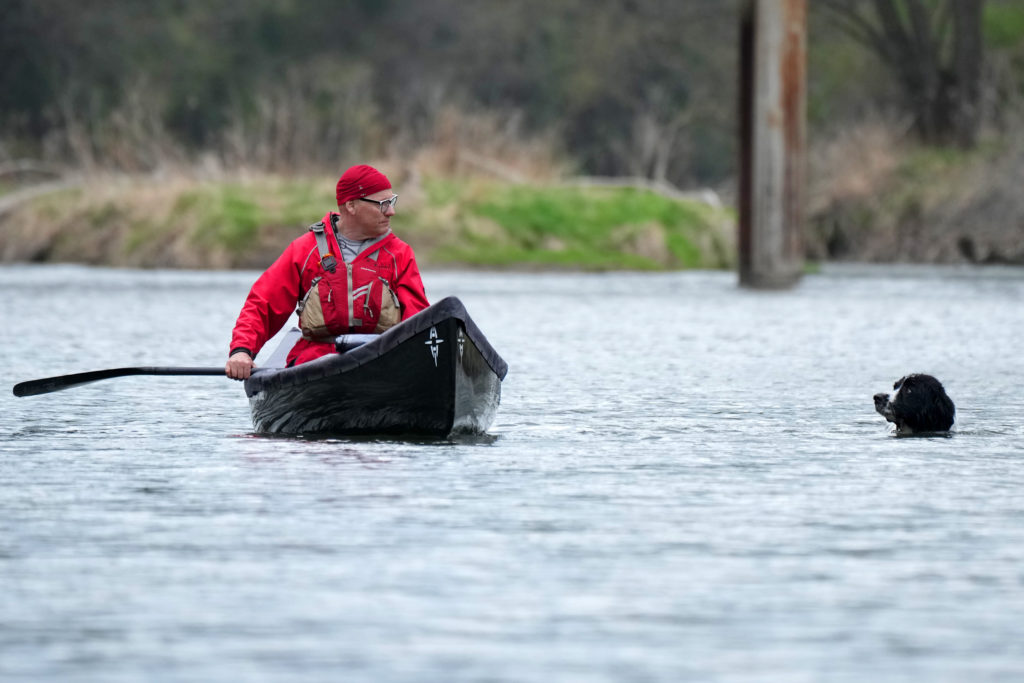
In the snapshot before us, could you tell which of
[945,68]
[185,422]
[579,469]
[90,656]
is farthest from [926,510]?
[945,68]

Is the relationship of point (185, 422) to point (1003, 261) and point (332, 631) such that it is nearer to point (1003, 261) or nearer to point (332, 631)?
point (332, 631)

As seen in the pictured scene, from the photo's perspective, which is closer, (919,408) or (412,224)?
(919,408)

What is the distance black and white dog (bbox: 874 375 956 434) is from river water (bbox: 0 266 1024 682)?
0.30 feet

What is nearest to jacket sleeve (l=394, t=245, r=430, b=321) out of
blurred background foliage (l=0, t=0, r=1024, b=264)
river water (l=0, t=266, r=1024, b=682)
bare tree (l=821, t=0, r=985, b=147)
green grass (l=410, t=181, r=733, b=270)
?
→ river water (l=0, t=266, r=1024, b=682)

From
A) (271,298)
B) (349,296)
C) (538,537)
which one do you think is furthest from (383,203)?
(538,537)

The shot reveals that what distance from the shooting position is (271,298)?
10.7 m

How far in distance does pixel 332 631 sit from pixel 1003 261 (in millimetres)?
28728

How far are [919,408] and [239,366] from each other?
3.20 metres

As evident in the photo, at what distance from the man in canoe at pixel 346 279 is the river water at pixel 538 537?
613 millimetres

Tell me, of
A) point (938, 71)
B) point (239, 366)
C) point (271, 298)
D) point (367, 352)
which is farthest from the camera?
point (938, 71)

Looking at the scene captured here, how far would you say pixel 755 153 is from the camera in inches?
985

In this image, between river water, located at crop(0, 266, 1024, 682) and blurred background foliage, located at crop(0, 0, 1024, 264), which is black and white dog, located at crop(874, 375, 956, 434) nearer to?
river water, located at crop(0, 266, 1024, 682)

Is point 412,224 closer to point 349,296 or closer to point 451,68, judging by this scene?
point 349,296

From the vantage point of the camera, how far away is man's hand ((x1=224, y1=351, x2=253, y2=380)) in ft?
33.9
